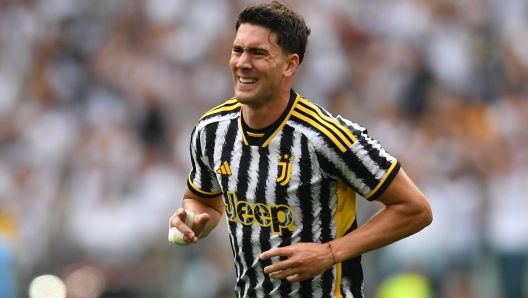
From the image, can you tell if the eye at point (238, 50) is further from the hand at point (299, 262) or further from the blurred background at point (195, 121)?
the blurred background at point (195, 121)

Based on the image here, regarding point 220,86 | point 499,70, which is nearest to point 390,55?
point 499,70

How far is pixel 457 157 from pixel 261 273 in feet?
21.9

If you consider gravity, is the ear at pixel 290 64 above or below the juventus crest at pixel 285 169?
above

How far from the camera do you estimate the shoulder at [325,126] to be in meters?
4.53

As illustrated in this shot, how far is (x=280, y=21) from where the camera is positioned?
4.64 meters

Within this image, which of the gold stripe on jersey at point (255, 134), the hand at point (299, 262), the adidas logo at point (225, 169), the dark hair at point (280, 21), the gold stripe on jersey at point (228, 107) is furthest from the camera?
the gold stripe on jersey at point (228, 107)

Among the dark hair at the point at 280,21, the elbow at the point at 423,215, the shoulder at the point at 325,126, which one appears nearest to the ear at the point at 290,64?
the dark hair at the point at 280,21

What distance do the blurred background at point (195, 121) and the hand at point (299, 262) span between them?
4945 mm

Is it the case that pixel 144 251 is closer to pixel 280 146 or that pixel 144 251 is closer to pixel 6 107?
pixel 6 107

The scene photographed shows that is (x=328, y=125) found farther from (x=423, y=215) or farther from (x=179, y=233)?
(x=179, y=233)

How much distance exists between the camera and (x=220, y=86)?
12164 mm

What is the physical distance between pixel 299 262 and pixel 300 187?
1.28 ft

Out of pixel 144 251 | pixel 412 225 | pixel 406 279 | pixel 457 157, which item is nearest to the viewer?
pixel 412 225

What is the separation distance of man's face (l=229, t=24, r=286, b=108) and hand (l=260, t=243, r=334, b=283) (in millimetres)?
733
